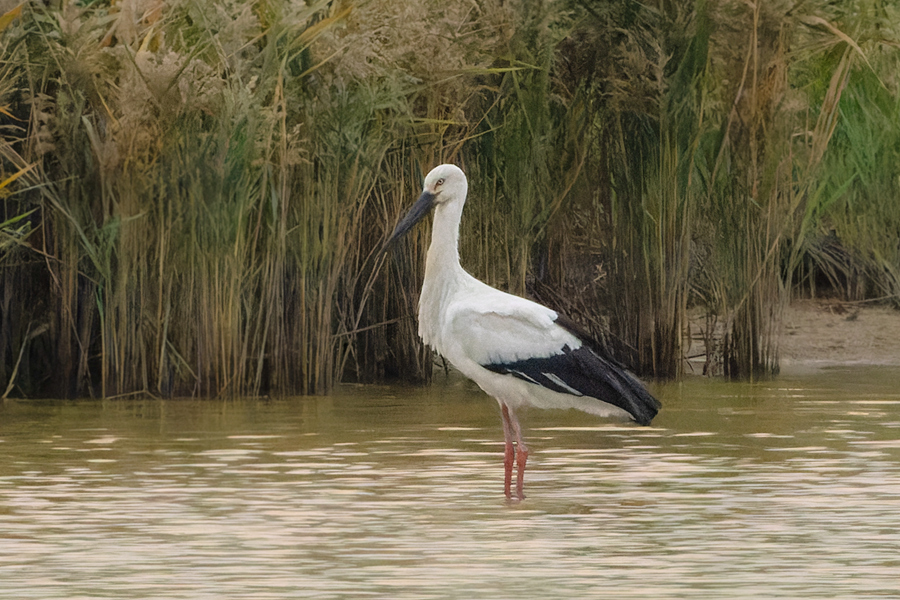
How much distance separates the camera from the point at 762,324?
1342cm

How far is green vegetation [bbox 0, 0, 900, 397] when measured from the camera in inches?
468

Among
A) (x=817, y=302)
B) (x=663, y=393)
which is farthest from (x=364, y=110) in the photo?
(x=817, y=302)

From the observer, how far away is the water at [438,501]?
5965 millimetres

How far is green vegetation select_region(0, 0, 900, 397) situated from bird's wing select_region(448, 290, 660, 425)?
358 cm

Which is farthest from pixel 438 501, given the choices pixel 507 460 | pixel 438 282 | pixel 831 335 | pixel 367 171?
pixel 831 335

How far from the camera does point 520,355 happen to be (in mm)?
8578

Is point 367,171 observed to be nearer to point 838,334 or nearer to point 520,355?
point 520,355

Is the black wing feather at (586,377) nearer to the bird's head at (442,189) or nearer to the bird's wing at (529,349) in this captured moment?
the bird's wing at (529,349)

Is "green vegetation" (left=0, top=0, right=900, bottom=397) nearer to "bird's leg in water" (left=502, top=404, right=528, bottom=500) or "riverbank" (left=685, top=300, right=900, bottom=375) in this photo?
"riverbank" (left=685, top=300, right=900, bottom=375)

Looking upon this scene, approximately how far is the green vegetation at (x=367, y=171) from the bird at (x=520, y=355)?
11.0ft

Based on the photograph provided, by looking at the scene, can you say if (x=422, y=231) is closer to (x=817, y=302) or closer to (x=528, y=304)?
(x=528, y=304)

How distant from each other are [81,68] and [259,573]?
255 inches

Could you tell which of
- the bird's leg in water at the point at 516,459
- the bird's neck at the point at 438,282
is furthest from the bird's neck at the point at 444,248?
the bird's leg in water at the point at 516,459

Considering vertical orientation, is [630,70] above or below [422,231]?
above
